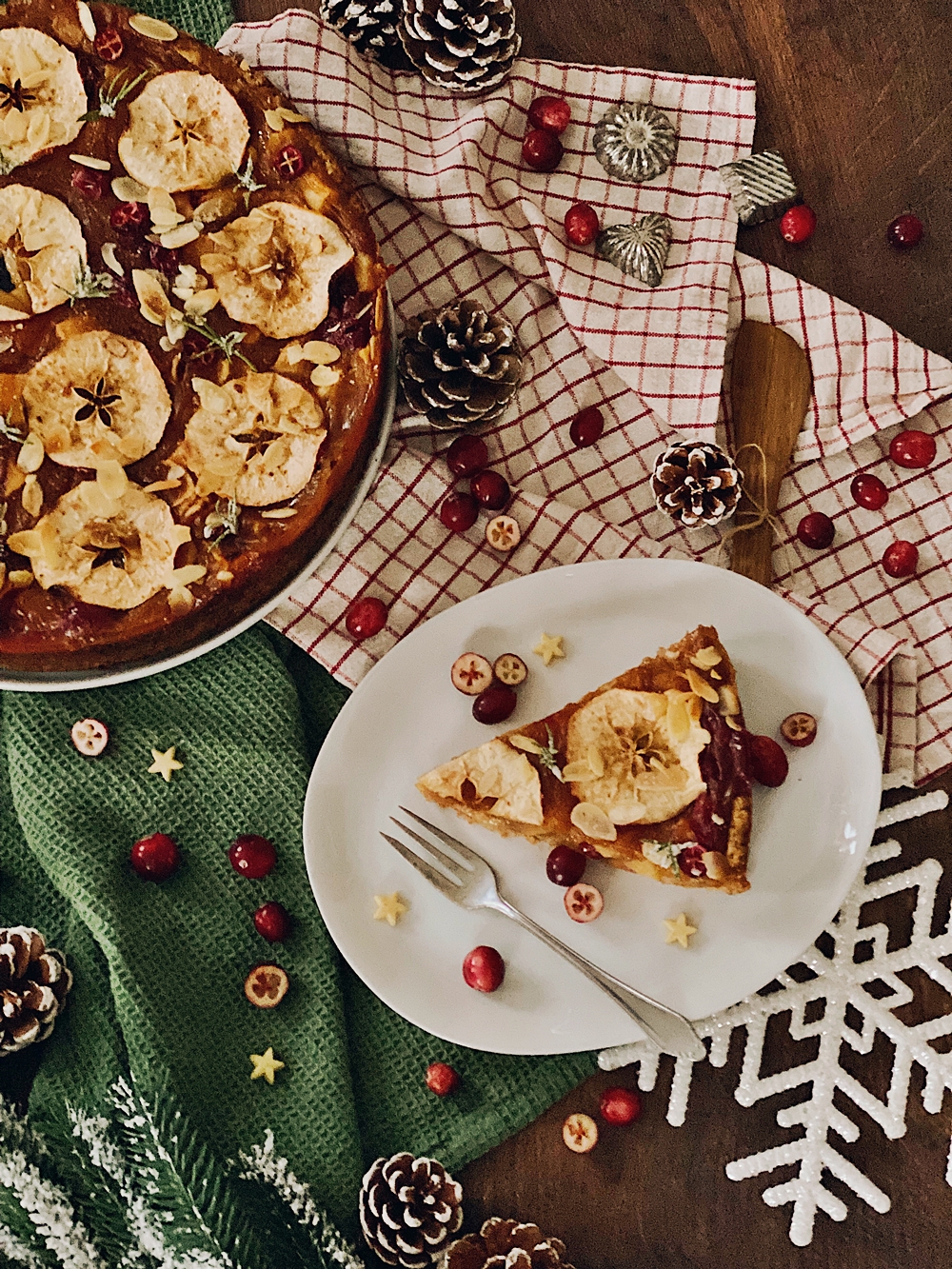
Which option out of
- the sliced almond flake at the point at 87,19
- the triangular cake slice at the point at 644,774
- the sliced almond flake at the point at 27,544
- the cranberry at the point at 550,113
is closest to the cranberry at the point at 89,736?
the sliced almond flake at the point at 27,544

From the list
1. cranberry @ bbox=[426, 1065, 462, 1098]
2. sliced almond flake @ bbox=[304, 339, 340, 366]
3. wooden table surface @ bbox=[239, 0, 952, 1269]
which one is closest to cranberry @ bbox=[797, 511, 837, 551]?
wooden table surface @ bbox=[239, 0, 952, 1269]

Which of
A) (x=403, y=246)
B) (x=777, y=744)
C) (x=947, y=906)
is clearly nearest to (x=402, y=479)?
(x=403, y=246)

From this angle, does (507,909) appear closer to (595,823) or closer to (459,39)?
(595,823)

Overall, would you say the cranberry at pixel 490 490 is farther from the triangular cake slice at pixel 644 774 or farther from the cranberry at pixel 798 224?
the cranberry at pixel 798 224

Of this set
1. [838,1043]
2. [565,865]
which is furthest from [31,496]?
[838,1043]

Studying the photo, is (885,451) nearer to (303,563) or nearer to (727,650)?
(727,650)
